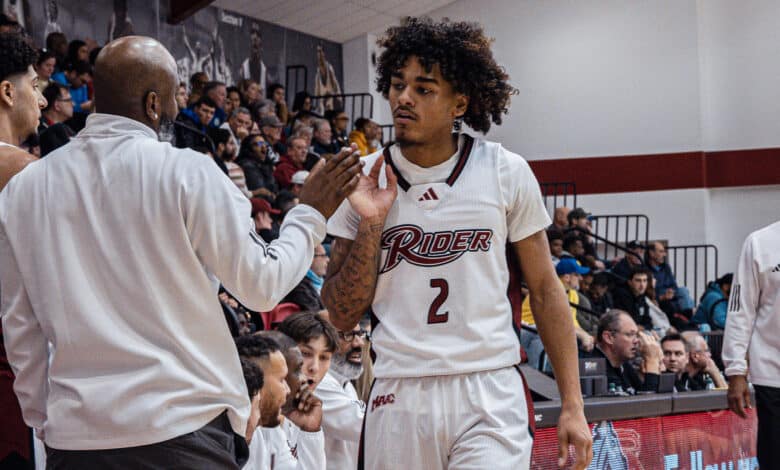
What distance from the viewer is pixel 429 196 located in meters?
3.38

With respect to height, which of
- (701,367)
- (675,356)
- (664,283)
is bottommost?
(701,367)

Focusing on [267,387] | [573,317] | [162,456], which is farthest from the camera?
[573,317]

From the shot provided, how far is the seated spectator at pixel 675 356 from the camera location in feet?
30.6

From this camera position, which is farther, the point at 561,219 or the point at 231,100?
the point at 561,219

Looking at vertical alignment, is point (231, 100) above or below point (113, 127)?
above

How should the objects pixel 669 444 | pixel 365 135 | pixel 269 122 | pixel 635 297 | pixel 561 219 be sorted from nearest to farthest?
1. pixel 669 444
2. pixel 269 122
3. pixel 635 297
4. pixel 365 135
5. pixel 561 219

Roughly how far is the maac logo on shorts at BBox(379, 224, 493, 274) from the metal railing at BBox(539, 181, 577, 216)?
16.3 m

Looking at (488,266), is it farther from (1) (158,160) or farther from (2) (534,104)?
(2) (534,104)

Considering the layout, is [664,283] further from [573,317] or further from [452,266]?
[452,266]

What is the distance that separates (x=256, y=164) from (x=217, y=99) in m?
1.86

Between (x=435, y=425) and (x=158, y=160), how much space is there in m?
1.14

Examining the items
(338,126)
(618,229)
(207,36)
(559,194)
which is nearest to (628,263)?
(618,229)

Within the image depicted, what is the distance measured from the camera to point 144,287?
261 cm

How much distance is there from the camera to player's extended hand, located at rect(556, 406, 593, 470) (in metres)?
3.28
